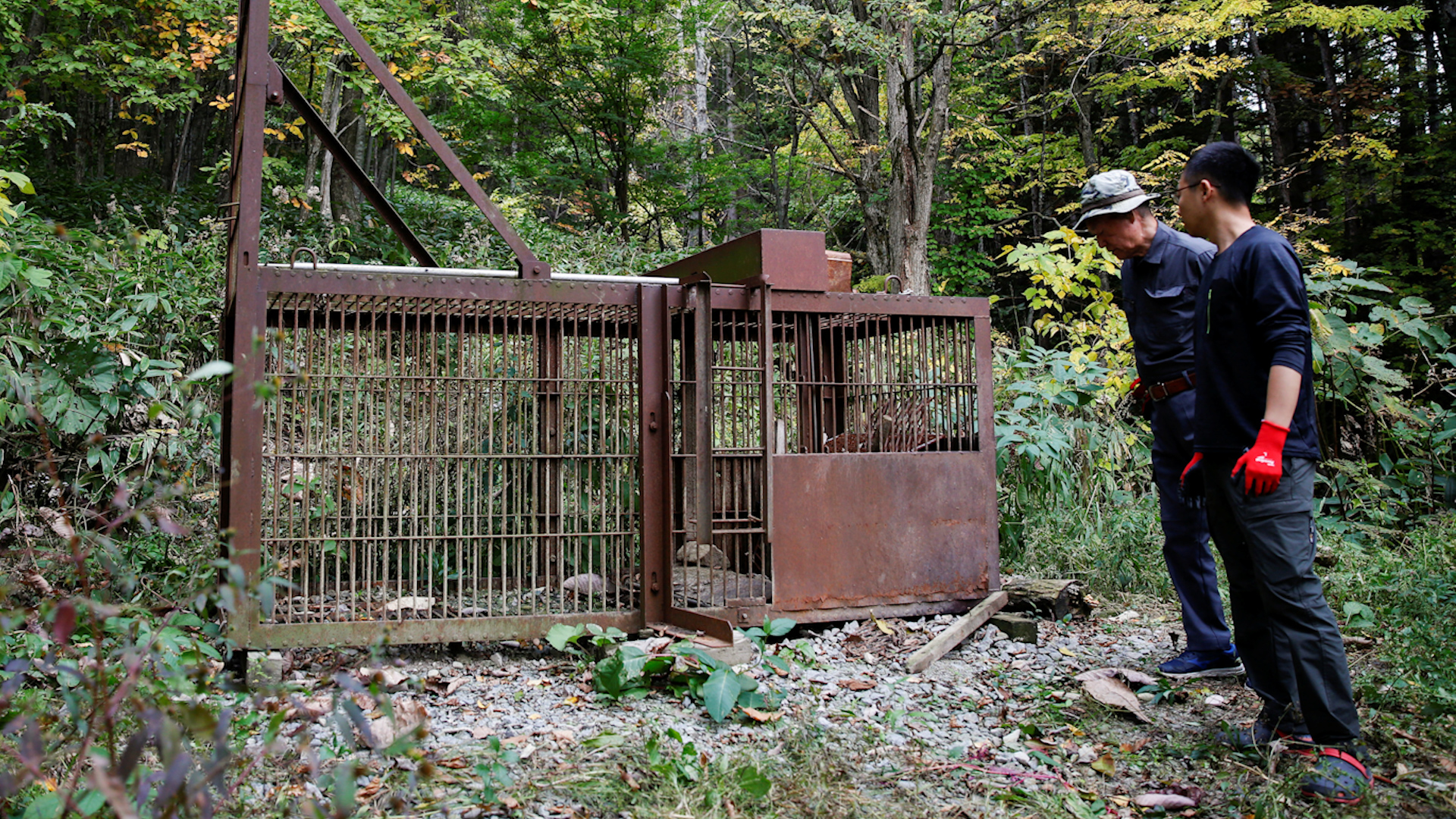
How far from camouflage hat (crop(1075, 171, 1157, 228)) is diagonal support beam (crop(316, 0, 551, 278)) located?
2.65 metres

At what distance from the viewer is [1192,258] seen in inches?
171

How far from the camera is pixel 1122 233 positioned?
4.48 metres

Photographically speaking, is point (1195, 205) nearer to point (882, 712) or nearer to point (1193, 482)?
point (1193, 482)

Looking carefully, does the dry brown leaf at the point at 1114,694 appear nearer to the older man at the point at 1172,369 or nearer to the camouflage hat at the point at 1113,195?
the older man at the point at 1172,369

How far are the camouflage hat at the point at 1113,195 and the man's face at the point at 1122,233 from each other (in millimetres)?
39

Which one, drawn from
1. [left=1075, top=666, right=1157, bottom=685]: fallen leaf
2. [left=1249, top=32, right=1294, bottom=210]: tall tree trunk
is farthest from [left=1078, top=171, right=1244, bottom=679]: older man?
[left=1249, top=32, right=1294, bottom=210]: tall tree trunk

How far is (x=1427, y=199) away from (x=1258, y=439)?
1465 centimetres

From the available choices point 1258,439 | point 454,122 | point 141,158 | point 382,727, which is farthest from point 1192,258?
point 141,158

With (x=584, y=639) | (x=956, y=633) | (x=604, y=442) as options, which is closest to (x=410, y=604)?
(x=584, y=639)

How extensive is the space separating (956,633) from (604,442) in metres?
2.06

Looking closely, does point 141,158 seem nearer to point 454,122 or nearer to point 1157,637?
point 454,122

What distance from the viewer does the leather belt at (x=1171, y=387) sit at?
14.3 ft

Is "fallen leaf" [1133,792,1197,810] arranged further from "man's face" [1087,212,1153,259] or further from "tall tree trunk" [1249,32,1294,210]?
"tall tree trunk" [1249,32,1294,210]

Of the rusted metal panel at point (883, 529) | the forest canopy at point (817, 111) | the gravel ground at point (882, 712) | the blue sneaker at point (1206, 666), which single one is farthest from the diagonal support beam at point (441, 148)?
the forest canopy at point (817, 111)
